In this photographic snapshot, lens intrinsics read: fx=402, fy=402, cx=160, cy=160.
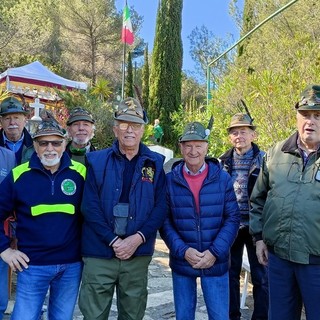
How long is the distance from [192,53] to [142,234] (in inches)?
1300

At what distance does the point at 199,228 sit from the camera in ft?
9.99

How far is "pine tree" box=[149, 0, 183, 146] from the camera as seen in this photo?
23328mm

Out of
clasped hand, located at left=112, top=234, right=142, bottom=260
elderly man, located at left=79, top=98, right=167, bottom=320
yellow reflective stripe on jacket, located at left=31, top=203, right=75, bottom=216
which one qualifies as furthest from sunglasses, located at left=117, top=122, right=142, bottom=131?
clasped hand, located at left=112, top=234, right=142, bottom=260

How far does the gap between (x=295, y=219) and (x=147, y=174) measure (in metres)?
1.10

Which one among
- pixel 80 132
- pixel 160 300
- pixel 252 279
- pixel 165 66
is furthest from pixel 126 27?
pixel 252 279

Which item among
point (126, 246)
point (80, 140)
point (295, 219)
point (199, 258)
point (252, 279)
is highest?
point (80, 140)

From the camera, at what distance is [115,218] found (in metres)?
2.91

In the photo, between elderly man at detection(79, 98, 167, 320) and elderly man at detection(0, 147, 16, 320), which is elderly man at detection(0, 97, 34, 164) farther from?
elderly man at detection(79, 98, 167, 320)

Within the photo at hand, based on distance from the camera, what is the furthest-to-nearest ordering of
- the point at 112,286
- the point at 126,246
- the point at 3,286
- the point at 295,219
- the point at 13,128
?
the point at 13,128 < the point at 3,286 < the point at 112,286 < the point at 126,246 < the point at 295,219

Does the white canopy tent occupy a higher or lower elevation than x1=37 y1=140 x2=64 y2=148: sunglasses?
higher

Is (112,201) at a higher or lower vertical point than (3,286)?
higher

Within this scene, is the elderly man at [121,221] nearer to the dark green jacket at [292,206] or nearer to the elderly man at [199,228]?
the elderly man at [199,228]

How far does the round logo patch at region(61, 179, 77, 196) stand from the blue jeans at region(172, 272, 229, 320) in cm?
103

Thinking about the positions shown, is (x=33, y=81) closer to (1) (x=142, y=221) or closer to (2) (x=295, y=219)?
(1) (x=142, y=221)
